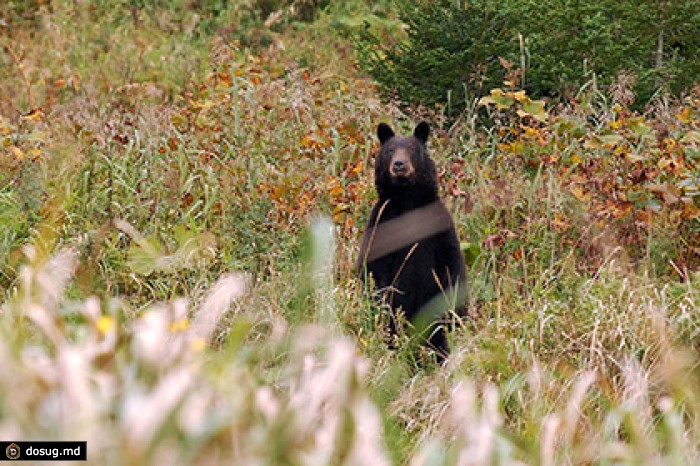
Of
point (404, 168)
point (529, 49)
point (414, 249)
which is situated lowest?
point (414, 249)

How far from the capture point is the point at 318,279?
5453mm

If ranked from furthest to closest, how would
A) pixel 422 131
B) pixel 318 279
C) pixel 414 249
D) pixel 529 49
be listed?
1. pixel 529 49
2. pixel 422 131
3. pixel 414 249
4. pixel 318 279

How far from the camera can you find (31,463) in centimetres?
184

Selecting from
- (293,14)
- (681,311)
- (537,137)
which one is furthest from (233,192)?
(293,14)

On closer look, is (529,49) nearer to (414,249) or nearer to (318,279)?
(414,249)

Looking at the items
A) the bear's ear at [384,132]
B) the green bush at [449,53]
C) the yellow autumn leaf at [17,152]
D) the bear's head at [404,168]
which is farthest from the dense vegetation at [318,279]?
the bear's ear at [384,132]

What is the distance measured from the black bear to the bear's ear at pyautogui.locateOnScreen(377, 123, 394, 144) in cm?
21

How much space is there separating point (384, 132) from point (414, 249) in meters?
0.78

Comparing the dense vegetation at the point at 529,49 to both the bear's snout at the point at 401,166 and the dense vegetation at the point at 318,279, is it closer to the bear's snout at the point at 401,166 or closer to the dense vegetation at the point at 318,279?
the dense vegetation at the point at 318,279

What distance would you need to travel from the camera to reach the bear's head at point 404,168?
6.22m

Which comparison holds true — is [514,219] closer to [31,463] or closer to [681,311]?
[681,311]

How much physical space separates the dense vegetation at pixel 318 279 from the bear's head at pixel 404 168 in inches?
16.6

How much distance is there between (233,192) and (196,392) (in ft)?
17.0

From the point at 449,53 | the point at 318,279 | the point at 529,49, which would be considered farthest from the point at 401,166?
the point at 529,49
